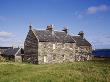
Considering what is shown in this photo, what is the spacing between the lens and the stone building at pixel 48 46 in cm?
5519

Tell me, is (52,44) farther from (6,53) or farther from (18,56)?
(6,53)

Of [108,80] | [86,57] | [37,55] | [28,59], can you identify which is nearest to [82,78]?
[108,80]

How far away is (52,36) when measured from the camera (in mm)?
58344

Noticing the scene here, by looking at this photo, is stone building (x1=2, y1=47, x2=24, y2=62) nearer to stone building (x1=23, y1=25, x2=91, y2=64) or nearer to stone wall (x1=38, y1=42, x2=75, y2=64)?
stone building (x1=23, y1=25, x2=91, y2=64)

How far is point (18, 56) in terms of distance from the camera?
213 feet

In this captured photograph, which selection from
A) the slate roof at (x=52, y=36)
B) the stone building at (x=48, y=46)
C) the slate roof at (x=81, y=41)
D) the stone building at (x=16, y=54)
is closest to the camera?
the stone building at (x=48, y=46)

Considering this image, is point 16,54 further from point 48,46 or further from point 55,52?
point 55,52

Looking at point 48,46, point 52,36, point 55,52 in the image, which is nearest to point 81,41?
point 52,36

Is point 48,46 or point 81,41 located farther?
point 81,41

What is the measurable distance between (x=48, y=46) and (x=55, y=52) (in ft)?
9.16

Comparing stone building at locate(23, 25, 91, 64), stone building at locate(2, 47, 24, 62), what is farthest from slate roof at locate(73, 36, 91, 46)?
stone building at locate(2, 47, 24, 62)

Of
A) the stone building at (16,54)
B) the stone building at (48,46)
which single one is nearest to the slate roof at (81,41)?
the stone building at (48,46)

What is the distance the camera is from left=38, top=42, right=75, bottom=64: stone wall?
55.3 metres

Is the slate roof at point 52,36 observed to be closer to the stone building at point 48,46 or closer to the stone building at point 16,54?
the stone building at point 48,46
